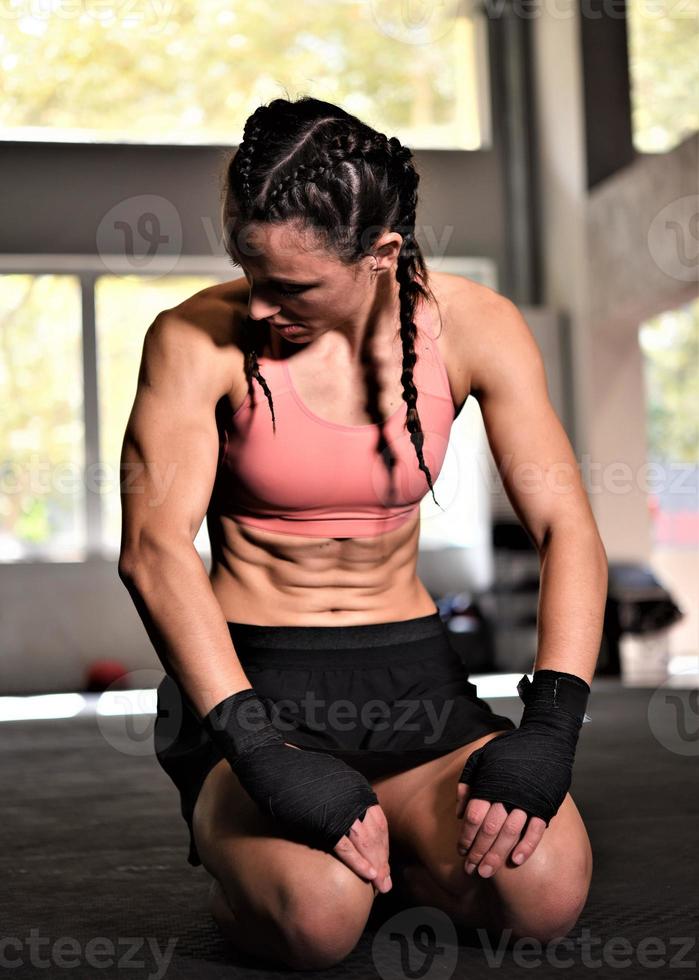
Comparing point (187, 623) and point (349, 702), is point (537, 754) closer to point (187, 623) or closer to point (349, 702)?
point (349, 702)

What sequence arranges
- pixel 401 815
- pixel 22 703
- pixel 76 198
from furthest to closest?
pixel 76 198
pixel 22 703
pixel 401 815

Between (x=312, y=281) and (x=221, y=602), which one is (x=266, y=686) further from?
(x=312, y=281)

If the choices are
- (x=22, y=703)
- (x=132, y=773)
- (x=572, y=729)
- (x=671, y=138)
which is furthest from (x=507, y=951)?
(x=671, y=138)

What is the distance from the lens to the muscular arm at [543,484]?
A: 1474 mm

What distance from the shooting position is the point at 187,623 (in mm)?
1396

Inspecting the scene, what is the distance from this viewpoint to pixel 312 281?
4.54ft

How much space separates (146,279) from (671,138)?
2.75 meters

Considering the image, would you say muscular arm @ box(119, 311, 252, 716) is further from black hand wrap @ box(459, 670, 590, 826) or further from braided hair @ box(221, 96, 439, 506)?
black hand wrap @ box(459, 670, 590, 826)

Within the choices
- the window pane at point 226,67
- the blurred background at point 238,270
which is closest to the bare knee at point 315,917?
the blurred background at point 238,270

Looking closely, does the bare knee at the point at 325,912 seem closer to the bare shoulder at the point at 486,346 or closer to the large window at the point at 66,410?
the bare shoulder at the point at 486,346

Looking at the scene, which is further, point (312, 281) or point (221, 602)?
point (221, 602)

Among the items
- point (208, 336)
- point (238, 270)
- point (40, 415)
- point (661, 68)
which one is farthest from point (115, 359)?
point (208, 336)

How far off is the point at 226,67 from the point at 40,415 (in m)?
2.07

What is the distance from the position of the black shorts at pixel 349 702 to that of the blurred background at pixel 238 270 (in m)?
4.23
